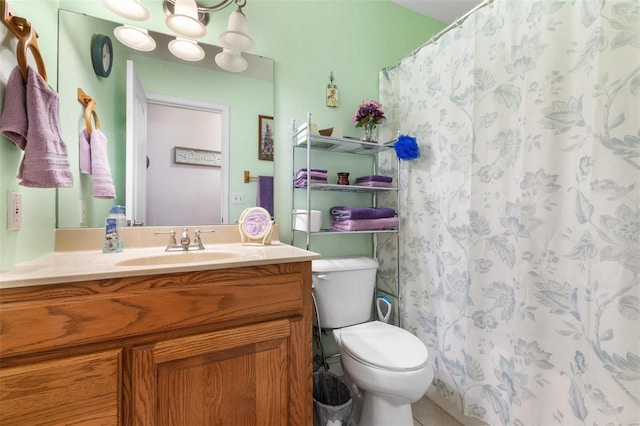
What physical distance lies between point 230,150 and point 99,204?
2.07ft

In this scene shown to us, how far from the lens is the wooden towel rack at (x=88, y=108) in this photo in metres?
1.17

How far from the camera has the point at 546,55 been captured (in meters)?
1.02

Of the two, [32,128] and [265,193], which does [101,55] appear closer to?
[32,128]

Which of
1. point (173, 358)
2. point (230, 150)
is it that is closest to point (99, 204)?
point (230, 150)

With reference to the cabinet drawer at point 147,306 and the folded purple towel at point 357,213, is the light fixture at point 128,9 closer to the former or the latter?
the cabinet drawer at point 147,306

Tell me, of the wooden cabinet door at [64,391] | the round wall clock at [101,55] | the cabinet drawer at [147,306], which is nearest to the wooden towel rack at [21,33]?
the round wall clock at [101,55]

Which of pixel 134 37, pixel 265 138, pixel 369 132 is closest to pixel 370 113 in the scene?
pixel 369 132

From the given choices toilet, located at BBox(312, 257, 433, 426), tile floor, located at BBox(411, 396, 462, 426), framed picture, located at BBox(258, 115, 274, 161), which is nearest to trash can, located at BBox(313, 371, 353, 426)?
toilet, located at BBox(312, 257, 433, 426)

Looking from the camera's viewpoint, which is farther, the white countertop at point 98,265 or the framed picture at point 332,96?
the framed picture at point 332,96

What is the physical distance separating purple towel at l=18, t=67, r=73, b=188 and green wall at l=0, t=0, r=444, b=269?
352 millimetres

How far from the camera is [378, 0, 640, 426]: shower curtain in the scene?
0.85m

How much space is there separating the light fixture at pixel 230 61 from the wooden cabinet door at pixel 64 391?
52.6 inches

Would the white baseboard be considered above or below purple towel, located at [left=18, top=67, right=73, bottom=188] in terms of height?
below

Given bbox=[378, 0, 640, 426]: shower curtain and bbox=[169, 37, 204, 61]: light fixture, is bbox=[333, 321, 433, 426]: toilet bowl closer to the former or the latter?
bbox=[378, 0, 640, 426]: shower curtain
